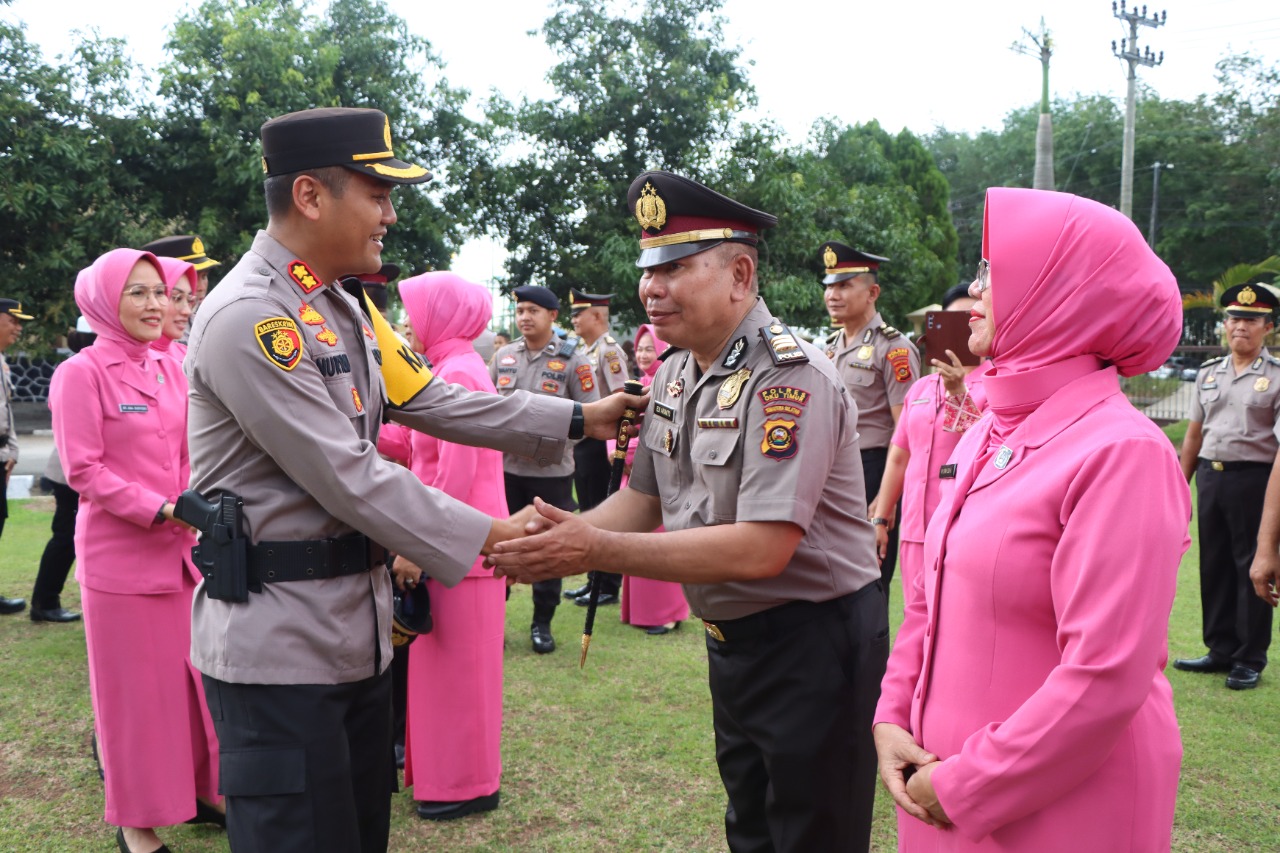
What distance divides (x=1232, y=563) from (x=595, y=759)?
13.5 ft

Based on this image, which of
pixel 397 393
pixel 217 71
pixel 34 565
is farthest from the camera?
pixel 217 71

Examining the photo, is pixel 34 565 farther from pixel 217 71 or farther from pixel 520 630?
pixel 217 71

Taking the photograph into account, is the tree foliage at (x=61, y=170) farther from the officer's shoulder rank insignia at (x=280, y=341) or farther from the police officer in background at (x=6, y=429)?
the officer's shoulder rank insignia at (x=280, y=341)

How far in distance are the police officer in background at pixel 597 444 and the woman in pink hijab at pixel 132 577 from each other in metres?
4.02

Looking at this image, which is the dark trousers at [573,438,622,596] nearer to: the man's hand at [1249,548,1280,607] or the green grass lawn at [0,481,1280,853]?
the green grass lawn at [0,481,1280,853]

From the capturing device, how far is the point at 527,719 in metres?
5.28

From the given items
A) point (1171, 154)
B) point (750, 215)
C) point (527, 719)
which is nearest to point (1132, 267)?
point (750, 215)

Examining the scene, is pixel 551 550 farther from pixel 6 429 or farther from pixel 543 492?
pixel 6 429

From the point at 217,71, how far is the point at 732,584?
14.9 meters

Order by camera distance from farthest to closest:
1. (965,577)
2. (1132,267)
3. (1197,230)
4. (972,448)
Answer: (1197,230) → (972,448) → (965,577) → (1132,267)

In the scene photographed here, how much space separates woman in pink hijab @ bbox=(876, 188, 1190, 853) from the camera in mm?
1543

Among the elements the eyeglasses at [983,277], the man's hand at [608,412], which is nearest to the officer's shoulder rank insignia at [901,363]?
the man's hand at [608,412]

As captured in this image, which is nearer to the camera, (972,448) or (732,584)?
(972,448)

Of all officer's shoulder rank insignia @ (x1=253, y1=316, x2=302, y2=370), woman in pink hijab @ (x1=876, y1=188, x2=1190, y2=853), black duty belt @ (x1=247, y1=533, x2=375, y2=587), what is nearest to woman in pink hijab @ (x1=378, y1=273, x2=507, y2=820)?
black duty belt @ (x1=247, y1=533, x2=375, y2=587)
